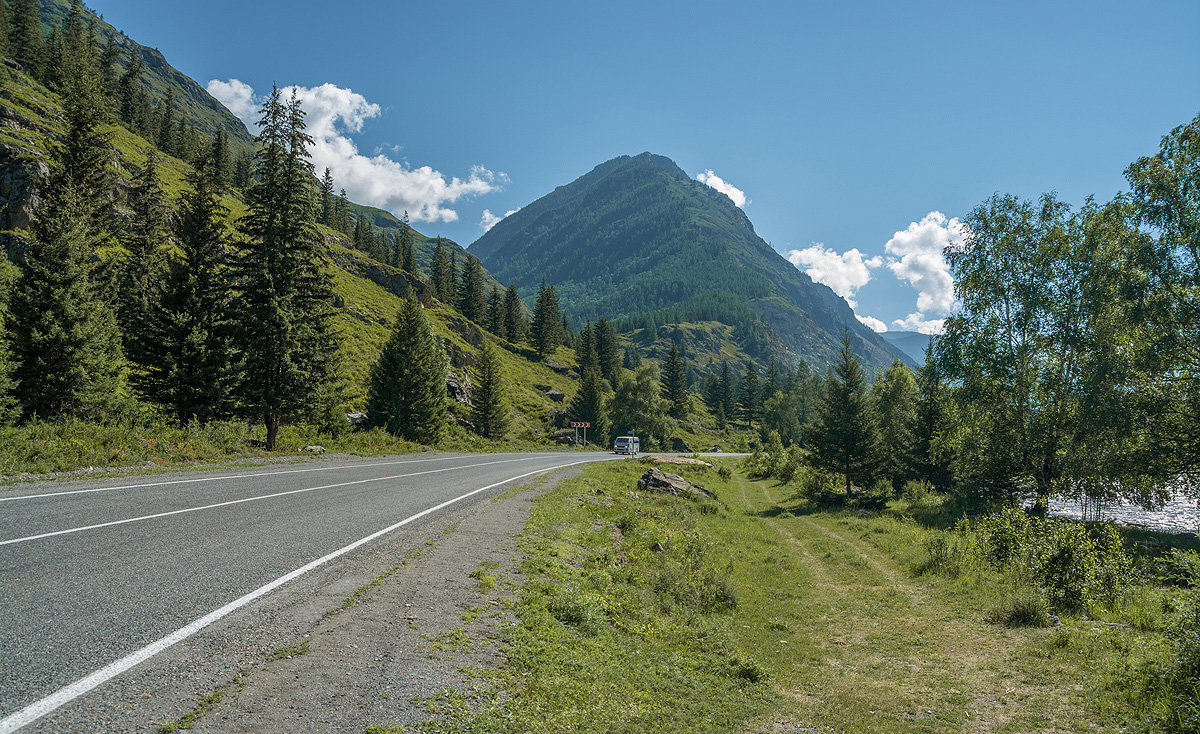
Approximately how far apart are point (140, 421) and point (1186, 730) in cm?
2961

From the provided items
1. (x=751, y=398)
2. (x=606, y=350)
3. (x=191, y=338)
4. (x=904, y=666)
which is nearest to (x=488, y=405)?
(x=191, y=338)

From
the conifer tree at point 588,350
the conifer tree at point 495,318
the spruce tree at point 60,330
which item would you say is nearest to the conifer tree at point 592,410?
the conifer tree at point 588,350

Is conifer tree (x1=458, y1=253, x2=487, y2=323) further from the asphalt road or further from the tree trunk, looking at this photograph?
the asphalt road

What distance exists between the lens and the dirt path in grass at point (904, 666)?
22.8ft

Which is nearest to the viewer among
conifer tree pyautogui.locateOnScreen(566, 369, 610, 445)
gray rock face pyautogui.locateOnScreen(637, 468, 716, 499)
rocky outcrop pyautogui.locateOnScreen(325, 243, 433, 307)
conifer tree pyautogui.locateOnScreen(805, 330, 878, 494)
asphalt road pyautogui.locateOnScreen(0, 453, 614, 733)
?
asphalt road pyautogui.locateOnScreen(0, 453, 614, 733)

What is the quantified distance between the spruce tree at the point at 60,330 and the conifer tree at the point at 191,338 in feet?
10.8

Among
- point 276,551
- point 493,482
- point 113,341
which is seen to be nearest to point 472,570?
point 276,551

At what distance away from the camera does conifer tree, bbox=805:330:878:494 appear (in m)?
31.9

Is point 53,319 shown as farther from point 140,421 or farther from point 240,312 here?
point 240,312

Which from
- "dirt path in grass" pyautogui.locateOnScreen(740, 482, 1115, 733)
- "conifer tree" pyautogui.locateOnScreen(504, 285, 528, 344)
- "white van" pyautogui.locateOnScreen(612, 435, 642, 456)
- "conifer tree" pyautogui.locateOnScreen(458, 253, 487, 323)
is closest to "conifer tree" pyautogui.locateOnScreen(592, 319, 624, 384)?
"conifer tree" pyautogui.locateOnScreen(504, 285, 528, 344)

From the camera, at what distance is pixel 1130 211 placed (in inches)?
869

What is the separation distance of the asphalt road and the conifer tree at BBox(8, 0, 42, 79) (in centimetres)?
13684

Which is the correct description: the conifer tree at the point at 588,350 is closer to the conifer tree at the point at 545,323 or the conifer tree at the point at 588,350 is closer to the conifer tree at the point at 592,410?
the conifer tree at the point at 545,323

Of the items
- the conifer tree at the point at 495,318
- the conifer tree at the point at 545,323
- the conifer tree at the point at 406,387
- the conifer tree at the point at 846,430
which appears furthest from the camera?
A: the conifer tree at the point at 495,318
